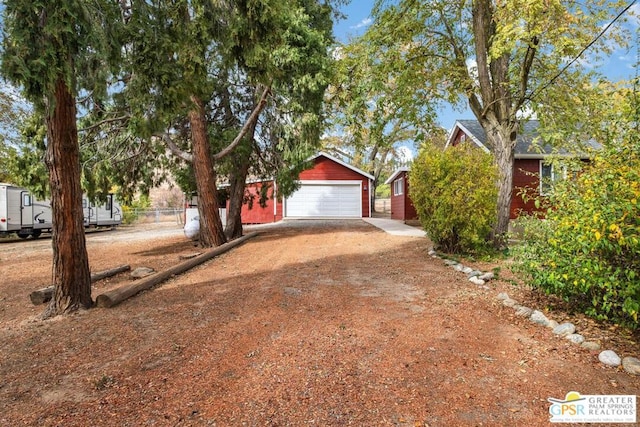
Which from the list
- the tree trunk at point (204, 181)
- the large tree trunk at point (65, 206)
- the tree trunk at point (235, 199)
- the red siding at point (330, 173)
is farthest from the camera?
the red siding at point (330, 173)

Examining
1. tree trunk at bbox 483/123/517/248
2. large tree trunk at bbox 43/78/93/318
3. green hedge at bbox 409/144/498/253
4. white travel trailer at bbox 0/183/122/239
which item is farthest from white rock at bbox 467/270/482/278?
white travel trailer at bbox 0/183/122/239

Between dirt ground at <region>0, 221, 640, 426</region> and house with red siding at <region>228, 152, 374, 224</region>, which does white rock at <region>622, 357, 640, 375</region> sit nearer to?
dirt ground at <region>0, 221, 640, 426</region>

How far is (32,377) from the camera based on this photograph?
9.30 ft

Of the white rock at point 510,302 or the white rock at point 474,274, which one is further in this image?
the white rock at point 474,274

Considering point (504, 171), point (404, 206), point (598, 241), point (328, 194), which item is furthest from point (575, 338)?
point (328, 194)

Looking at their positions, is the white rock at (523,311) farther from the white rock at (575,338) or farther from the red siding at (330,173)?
the red siding at (330,173)

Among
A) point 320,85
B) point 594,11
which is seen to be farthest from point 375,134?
point 594,11

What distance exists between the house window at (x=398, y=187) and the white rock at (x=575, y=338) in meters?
17.0

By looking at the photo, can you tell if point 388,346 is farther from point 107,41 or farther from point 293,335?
point 107,41

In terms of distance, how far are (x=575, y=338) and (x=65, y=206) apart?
5.70 metres

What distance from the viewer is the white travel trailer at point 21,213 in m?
14.6

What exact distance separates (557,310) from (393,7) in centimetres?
775

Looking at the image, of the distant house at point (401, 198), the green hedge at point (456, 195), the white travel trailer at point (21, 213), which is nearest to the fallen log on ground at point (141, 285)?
the green hedge at point (456, 195)

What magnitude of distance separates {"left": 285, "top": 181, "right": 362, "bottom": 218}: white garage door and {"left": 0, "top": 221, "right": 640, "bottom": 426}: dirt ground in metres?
17.6
